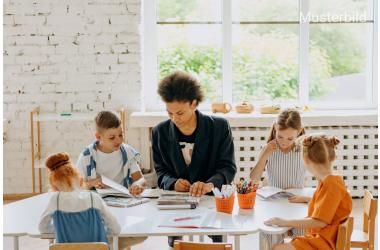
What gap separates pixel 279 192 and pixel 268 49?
2743 mm

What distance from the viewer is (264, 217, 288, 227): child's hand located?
2621 millimetres

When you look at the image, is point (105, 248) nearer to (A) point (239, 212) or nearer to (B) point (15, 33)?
(A) point (239, 212)

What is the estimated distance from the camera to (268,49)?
18.8ft

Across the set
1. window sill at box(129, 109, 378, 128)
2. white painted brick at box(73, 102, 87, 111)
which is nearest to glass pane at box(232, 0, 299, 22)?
window sill at box(129, 109, 378, 128)

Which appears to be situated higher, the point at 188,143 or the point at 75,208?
the point at 188,143

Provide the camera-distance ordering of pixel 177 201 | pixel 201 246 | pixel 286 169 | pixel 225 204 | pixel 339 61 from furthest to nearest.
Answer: pixel 339 61, pixel 286 169, pixel 177 201, pixel 225 204, pixel 201 246

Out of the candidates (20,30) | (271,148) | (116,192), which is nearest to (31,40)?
(20,30)

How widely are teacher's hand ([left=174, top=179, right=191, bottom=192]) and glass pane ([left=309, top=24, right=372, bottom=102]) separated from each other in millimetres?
2888

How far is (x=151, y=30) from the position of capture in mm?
5621

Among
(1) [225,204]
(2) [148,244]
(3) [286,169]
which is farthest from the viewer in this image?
(2) [148,244]

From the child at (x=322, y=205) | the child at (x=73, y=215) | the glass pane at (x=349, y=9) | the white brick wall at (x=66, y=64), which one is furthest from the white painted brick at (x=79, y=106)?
the child at (x=322, y=205)

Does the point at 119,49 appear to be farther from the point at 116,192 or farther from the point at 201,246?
the point at 201,246

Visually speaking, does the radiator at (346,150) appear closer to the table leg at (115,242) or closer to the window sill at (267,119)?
the window sill at (267,119)

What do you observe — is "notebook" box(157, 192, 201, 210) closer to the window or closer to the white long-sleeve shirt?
the white long-sleeve shirt
